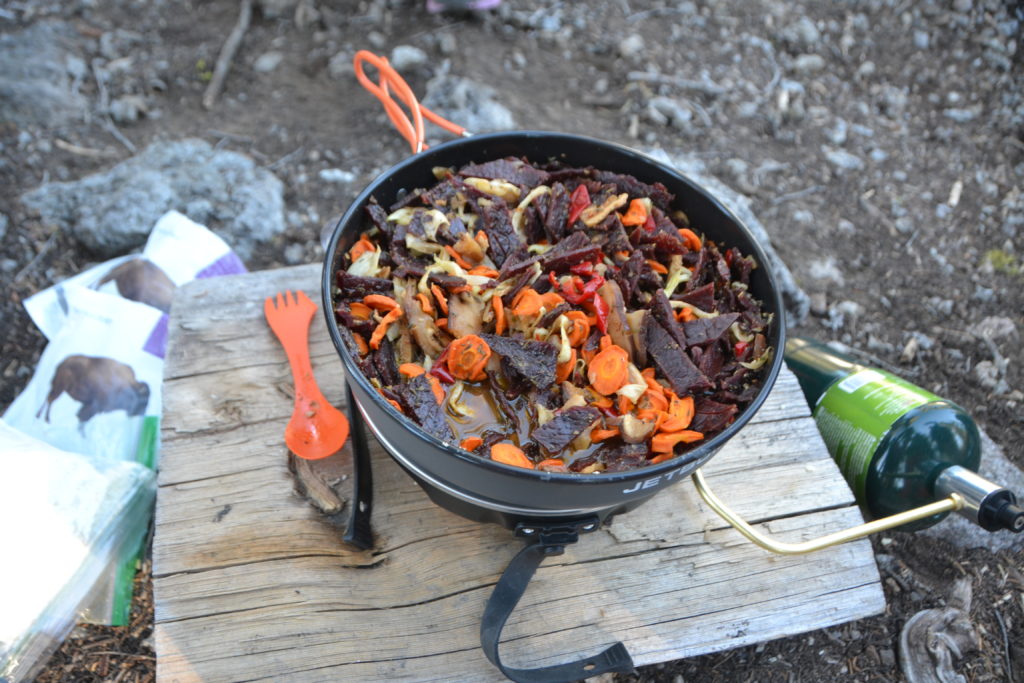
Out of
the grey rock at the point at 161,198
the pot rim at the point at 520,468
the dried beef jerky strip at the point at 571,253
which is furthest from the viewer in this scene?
the grey rock at the point at 161,198

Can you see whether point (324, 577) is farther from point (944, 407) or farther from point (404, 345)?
point (944, 407)

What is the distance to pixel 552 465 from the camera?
6.06 feet

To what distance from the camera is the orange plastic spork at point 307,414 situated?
2.49 metres

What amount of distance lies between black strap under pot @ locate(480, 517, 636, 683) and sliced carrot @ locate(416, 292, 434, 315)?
2.11ft

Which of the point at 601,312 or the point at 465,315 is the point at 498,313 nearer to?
the point at 465,315

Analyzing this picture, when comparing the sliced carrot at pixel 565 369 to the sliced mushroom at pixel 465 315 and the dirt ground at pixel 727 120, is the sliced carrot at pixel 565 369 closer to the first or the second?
the sliced mushroom at pixel 465 315

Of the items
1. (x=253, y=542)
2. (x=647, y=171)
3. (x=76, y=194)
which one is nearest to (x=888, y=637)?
(x=647, y=171)

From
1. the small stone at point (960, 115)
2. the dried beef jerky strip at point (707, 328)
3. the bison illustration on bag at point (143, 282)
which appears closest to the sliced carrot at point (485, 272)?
the dried beef jerky strip at point (707, 328)

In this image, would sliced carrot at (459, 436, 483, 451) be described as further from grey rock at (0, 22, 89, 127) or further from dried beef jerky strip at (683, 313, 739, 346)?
grey rock at (0, 22, 89, 127)

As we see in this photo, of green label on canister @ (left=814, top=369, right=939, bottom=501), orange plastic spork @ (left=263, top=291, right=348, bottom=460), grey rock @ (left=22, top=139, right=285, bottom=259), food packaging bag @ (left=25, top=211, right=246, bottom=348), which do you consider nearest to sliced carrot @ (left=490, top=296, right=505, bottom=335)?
orange plastic spork @ (left=263, top=291, right=348, bottom=460)

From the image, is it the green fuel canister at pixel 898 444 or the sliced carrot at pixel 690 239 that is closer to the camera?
the sliced carrot at pixel 690 239

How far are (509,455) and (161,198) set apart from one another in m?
2.89

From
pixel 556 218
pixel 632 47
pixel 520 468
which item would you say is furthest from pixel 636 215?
pixel 632 47

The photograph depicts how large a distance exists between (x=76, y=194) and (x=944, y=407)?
4.20 metres
